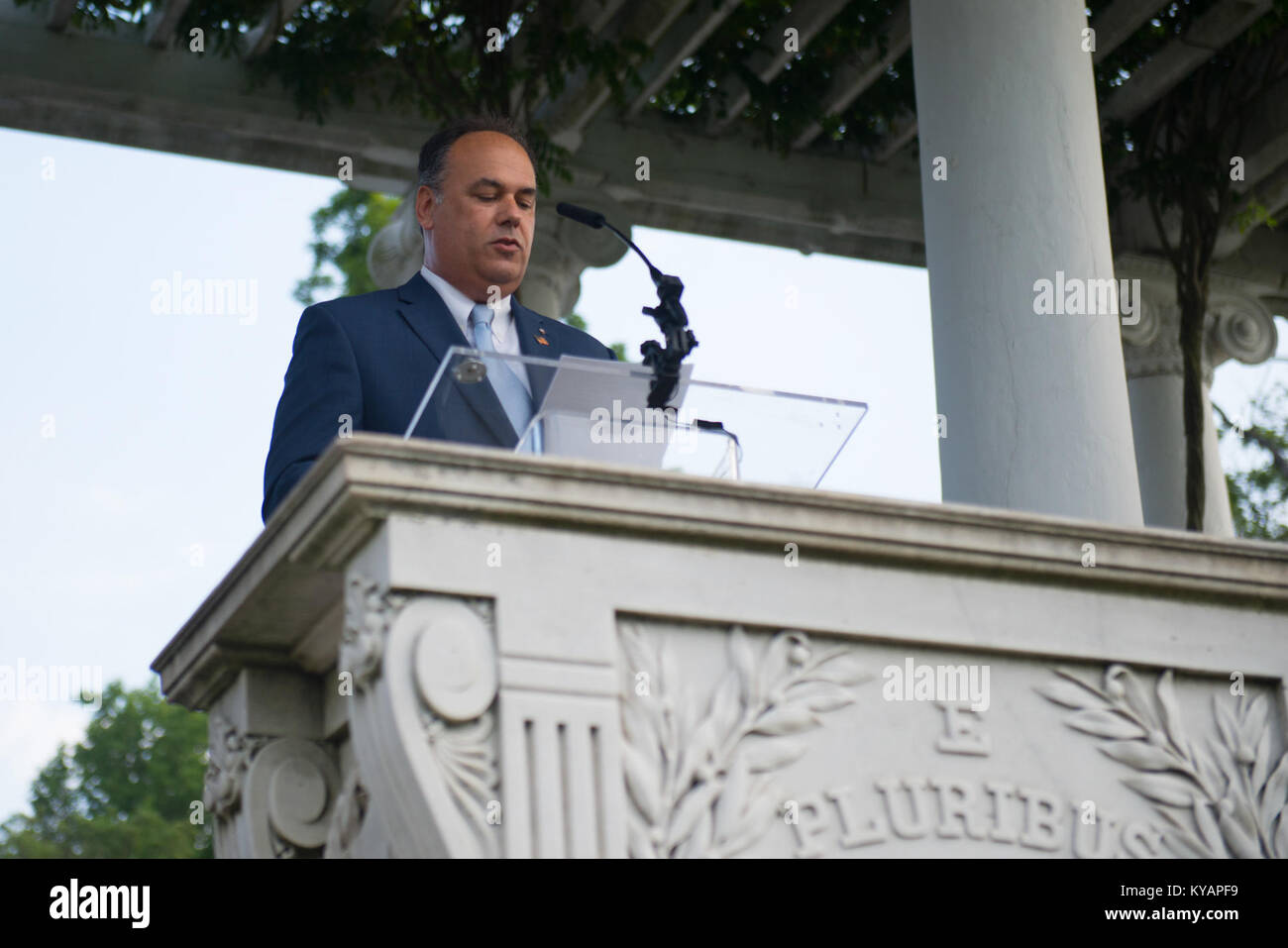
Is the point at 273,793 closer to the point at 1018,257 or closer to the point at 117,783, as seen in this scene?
the point at 1018,257

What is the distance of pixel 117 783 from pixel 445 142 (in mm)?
27937

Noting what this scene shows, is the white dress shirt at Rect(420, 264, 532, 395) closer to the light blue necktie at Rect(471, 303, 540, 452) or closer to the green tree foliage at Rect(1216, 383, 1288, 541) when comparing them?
the light blue necktie at Rect(471, 303, 540, 452)

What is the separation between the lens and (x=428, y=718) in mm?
3439

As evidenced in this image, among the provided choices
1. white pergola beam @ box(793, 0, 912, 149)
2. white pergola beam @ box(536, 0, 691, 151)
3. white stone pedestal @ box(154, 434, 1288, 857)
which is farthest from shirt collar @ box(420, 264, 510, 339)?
white pergola beam @ box(793, 0, 912, 149)

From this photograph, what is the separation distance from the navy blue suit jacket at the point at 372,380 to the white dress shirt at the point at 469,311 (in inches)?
1.4

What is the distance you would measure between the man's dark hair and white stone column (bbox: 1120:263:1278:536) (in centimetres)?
653

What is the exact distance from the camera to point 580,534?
368cm

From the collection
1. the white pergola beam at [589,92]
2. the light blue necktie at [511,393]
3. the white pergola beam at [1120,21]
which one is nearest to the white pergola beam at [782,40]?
the white pergola beam at [589,92]

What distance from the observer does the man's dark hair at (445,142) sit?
5.48 meters

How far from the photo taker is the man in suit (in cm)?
446

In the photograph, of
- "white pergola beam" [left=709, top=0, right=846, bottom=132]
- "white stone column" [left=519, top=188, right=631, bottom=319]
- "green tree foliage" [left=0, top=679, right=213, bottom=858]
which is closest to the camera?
"white pergola beam" [left=709, top=0, right=846, bottom=132]

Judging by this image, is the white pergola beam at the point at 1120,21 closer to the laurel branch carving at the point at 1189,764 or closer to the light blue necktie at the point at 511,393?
the light blue necktie at the point at 511,393
